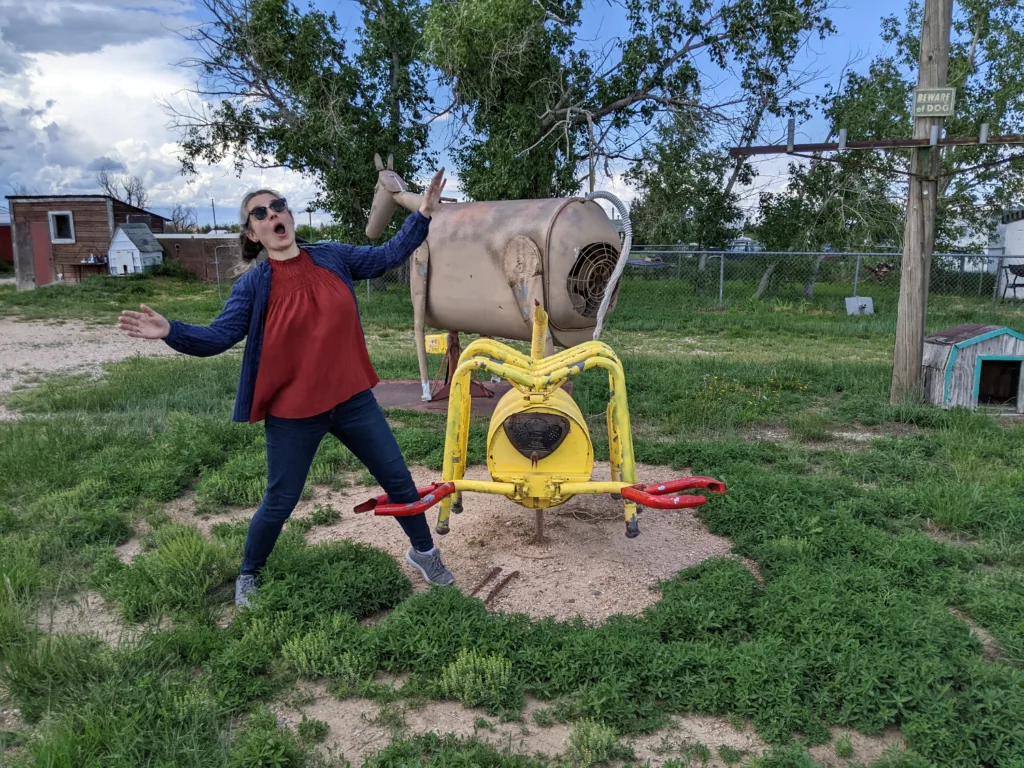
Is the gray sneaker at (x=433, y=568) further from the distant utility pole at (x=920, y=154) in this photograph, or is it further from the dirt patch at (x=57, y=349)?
the dirt patch at (x=57, y=349)

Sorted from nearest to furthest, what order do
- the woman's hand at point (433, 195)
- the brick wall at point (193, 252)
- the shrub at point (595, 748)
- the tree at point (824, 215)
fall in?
the shrub at point (595, 748) → the woman's hand at point (433, 195) → the tree at point (824, 215) → the brick wall at point (193, 252)

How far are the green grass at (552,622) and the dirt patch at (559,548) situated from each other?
0.54 feet

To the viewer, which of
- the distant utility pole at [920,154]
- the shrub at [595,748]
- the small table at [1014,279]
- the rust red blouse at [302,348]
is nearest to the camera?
the shrub at [595,748]

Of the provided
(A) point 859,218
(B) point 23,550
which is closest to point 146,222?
(A) point 859,218

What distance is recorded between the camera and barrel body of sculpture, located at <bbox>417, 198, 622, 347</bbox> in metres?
5.30

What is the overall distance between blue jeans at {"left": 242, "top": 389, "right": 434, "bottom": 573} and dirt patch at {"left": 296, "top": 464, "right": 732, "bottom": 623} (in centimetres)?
63

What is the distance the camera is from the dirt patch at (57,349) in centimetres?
924

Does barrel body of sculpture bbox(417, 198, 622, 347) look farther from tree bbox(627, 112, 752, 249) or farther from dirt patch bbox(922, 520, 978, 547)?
tree bbox(627, 112, 752, 249)

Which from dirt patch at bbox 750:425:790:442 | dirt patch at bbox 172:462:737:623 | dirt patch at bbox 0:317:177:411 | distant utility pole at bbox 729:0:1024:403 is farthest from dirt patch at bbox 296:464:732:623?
dirt patch at bbox 0:317:177:411

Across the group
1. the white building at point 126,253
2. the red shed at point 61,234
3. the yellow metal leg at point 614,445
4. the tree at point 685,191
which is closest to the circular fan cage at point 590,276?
the yellow metal leg at point 614,445

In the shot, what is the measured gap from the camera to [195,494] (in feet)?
16.0

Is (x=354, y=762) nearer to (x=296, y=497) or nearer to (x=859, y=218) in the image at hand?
(x=296, y=497)

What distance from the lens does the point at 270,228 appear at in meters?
3.06

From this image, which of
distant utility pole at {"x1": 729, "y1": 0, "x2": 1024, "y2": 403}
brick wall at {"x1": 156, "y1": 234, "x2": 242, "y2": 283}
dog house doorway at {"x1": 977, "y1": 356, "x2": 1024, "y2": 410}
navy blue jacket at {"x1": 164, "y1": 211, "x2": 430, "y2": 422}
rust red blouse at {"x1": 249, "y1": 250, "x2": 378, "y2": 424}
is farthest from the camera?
brick wall at {"x1": 156, "y1": 234, "x2": 242, "y2": 283}
